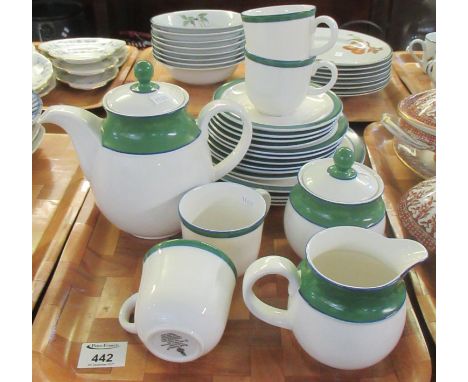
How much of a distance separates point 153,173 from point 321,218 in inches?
8.4

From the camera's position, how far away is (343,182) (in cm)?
61

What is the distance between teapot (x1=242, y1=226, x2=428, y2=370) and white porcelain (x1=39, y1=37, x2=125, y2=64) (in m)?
0.81

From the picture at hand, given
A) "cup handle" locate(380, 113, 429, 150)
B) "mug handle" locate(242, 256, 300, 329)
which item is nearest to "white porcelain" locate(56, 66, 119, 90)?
"cup handle" locate(380, 113, 429, 150)

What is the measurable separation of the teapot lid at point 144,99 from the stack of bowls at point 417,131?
0.38 m

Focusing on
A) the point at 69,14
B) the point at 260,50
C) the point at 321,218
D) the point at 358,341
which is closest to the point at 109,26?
the point at 69,14

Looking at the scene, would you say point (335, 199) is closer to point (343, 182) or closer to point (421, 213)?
point (343, 182)

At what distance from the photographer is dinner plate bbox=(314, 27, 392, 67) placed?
1085 millimetres

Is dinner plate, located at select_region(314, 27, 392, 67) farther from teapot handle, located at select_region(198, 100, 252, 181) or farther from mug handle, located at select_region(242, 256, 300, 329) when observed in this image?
mug handle, located at select_region(242, 256, 300, 329)

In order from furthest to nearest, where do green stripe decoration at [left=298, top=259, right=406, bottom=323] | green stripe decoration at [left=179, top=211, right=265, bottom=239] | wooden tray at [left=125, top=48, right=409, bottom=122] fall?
wooden tray at [left=125, top=48, right=409, bottom=122]
green stripe decoration at [left=179, top=211, right=265, bottom=239]
green stripe decoration at [left=298, top=259, right=406, bottom=323]

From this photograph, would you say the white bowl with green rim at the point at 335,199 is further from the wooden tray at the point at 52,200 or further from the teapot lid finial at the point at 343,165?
the wooden tray at the point at 52,200

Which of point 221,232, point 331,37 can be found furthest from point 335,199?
point 331,37

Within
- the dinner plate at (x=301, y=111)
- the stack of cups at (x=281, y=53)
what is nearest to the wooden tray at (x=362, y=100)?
the dinner plate at (x=301, y=111)

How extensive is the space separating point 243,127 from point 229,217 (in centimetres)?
13

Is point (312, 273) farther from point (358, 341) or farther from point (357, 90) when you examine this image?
point (357, 90)
